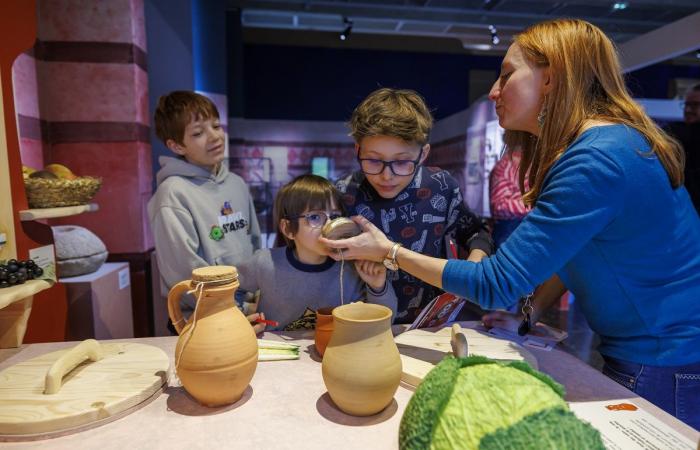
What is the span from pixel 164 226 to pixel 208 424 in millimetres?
1146

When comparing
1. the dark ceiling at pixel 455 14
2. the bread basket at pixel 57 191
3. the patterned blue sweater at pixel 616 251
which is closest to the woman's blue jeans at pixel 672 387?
the patterned blue sweater at pixel 616 251

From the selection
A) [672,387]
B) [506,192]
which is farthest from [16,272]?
[506,192]

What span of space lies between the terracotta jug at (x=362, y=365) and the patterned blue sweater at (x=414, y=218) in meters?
0.77

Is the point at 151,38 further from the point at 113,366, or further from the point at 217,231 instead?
the point at 113,366

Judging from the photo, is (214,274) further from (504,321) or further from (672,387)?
(672,387)

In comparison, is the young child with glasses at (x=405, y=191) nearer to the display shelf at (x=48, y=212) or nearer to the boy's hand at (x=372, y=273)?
the boy's hand at (x=372, y=273)

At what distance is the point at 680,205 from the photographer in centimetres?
121

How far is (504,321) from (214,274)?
1.07 meters

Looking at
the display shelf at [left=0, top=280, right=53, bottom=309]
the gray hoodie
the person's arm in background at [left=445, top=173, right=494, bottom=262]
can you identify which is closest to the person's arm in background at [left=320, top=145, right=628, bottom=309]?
the person's arm in background at [left=445, top=173, right=494, bottom=262]

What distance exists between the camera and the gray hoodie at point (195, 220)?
6.33 feet

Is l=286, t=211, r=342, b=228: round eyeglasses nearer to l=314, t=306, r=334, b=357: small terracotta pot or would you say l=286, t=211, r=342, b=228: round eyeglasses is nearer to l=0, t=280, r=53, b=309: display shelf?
l=314, t=306, r=334, b=357: small terracotta pot

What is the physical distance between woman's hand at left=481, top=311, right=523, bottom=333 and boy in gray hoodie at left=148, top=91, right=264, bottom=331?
1.14 m

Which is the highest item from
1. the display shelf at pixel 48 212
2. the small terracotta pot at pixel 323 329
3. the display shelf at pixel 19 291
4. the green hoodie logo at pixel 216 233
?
the display shelf at pixel 48 212

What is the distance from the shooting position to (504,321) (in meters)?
1.60
